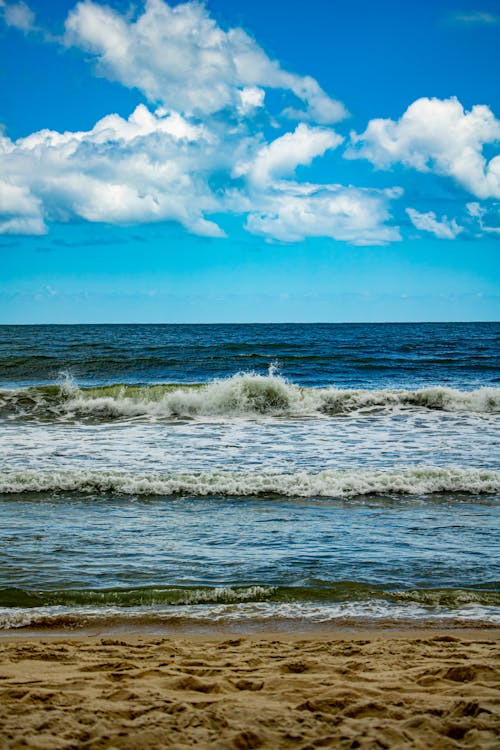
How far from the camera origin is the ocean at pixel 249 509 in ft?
20.2

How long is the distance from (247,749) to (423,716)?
102 centimetres

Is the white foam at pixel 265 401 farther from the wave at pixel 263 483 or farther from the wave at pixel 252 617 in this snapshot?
the wave at pixel 252 617

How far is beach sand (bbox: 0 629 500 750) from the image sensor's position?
10.8 feet

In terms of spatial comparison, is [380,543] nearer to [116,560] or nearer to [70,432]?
[116,560]

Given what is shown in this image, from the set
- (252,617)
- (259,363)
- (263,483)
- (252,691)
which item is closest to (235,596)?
(252,617)

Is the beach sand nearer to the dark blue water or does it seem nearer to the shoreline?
the shoreline

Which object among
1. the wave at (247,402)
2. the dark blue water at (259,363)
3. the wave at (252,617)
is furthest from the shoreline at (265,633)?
the dark blue water at (259,363)

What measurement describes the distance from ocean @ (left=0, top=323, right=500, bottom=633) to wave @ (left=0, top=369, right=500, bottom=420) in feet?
0.23

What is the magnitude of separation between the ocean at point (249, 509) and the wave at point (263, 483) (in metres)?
0.03

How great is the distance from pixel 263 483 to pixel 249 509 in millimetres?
1234

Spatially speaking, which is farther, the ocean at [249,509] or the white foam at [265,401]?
the white foam at [265,401]

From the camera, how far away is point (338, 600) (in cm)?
625

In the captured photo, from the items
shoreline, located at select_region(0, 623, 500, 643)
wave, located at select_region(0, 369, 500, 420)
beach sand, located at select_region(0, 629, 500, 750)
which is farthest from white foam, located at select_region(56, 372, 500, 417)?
beach sand, located at select_region(0, 629, 500, 750)

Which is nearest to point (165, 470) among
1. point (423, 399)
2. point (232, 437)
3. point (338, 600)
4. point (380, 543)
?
point (232, 437)
